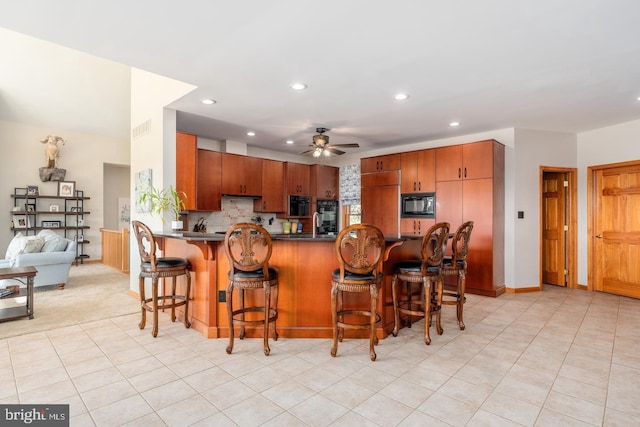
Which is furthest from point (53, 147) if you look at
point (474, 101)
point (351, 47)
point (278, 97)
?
point (474, 101)

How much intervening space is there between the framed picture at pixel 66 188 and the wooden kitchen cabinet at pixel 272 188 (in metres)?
4.54

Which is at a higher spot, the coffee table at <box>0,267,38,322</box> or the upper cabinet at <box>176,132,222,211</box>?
the upper cabinet at <box>176,132,222,211</box>

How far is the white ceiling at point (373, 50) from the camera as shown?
7.07 ft

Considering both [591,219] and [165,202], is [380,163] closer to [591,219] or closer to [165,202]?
[591,219]

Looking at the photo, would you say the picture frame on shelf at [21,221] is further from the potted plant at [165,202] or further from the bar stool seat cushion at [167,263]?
the bar stool seat cushion at [167,263]

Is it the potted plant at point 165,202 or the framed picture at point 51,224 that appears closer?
the potted plant at point 165,202

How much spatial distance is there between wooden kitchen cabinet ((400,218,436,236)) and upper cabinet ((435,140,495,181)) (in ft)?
2.35

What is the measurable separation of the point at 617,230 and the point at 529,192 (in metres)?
1.36

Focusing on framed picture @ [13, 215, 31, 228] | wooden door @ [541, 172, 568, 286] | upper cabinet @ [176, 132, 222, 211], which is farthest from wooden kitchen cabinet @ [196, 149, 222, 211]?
wooden door @ [541, 172, 568, 286]

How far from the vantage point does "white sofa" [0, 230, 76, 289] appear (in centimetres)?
492

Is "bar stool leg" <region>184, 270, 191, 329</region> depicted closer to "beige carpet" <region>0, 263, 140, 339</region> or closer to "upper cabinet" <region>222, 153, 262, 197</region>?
"beige carpet" <region>0, 263, 140, 339</region>

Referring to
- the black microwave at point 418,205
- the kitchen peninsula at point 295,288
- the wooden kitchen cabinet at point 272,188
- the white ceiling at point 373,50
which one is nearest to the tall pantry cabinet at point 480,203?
the black microwave at point 418,205

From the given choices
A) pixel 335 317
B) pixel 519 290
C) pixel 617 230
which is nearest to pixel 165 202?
pixel 335 317

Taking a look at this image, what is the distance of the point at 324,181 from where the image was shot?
7.14 metres
